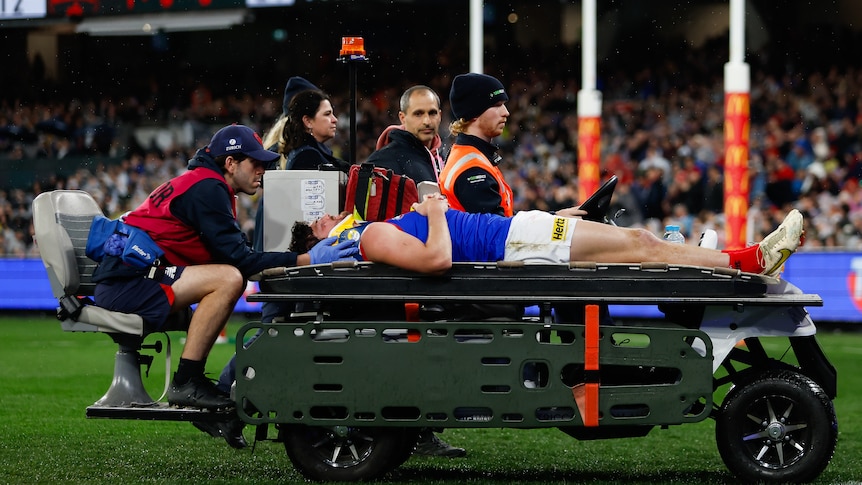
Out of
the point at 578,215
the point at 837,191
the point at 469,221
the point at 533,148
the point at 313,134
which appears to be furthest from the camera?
the point at 533,148

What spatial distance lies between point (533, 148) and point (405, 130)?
52.1 feet

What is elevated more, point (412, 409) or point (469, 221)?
point (469, 221)

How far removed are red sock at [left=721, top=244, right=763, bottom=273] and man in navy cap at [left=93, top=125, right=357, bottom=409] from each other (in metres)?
1.75

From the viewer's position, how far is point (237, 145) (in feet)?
21.2

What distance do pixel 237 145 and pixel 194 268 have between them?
651 millimetres

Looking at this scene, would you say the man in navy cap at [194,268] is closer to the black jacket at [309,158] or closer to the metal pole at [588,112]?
the black jacket at [309,158]

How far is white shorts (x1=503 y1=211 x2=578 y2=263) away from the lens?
6008 mm

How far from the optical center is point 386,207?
6.64 m

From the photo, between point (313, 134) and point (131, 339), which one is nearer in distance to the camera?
point (131, 339)

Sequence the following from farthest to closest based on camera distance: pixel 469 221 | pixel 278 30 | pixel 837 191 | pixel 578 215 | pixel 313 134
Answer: pixel 278 30 → pixel 837 191 → pixel 313 134 → pixel 578 215 → pixel 469 221

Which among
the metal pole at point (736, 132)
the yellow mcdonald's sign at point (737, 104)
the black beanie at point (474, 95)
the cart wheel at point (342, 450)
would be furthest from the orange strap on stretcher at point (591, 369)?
the yellow mcdonald's sign at point (737, 104)

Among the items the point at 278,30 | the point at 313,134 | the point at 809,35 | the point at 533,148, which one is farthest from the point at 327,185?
the point at 278,30

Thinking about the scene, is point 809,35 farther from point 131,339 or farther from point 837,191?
point 131,339

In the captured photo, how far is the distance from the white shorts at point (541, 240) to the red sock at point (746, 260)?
2.40 feet
